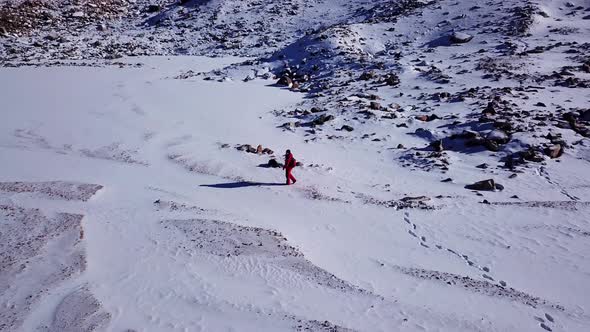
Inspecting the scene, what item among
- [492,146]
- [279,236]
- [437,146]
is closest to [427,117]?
[437,146]

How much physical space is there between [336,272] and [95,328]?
5.18 metres

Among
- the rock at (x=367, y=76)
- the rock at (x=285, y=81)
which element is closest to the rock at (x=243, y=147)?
the rock at (x=285, y=81)

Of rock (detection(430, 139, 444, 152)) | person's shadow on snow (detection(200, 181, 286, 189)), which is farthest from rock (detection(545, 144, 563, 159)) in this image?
person's shadow on snow (detection(200, 181, 286, 189))

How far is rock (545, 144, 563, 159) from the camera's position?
16.5 m

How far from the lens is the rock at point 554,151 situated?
16.5m

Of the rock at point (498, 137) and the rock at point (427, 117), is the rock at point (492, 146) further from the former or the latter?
the rock at point (427, 117)

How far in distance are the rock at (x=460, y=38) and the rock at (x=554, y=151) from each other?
1486cm

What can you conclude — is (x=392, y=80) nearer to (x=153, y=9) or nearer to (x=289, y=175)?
(x=289, y=175)

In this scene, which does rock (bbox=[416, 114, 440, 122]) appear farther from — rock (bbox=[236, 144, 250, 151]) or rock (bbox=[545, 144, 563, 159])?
rock (bbox=[236, 144, 250, 151])

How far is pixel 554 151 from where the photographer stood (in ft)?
54.3

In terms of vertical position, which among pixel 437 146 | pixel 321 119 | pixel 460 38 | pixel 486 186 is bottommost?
pixel 486 186

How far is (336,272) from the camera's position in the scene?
425 inches

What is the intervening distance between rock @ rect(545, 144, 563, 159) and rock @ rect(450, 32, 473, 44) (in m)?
14.9

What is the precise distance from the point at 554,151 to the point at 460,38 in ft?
50.1
